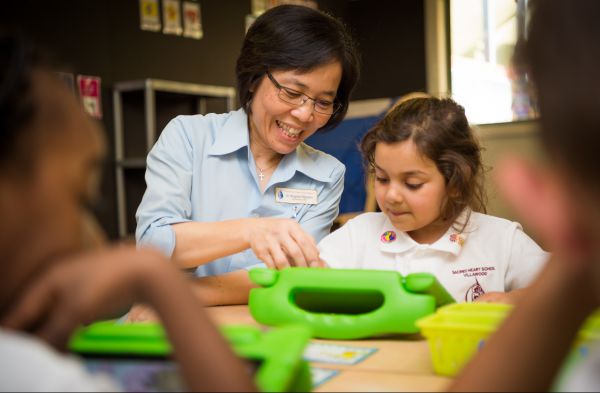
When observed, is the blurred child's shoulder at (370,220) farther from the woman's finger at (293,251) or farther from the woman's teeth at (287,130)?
the woman's finger at (293,251)

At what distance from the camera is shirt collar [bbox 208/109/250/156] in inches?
61.6

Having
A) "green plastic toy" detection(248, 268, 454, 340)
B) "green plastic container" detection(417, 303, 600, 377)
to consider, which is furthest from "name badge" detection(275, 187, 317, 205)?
"green plastic container" detection(417, 303, 600, 377)

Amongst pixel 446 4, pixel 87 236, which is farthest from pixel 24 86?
pixel 446 4

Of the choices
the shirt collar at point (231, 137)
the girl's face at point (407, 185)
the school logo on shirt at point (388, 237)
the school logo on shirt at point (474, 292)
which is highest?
the shirt collar at point (231, 137)

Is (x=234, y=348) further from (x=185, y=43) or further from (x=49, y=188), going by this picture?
(x=185, y=43)

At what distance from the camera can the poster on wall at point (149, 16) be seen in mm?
4070

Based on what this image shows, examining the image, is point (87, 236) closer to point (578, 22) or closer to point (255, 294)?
point (578, 22)

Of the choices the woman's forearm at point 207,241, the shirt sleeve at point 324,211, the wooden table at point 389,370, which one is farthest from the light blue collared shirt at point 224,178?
the wooden table at point 389,370

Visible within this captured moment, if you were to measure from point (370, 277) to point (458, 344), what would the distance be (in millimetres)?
231

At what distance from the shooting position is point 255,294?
0.97 m

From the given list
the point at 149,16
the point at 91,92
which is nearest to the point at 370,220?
the point at 91,92

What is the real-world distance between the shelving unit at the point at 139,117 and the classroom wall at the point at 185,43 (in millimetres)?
64

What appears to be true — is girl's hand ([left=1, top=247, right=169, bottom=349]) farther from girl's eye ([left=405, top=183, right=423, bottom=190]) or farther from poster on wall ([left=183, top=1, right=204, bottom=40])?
poster on wall ([left=183, top=1, right=204, bottom=40])

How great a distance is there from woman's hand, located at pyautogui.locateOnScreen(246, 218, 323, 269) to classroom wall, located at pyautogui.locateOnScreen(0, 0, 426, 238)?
5.61ft
